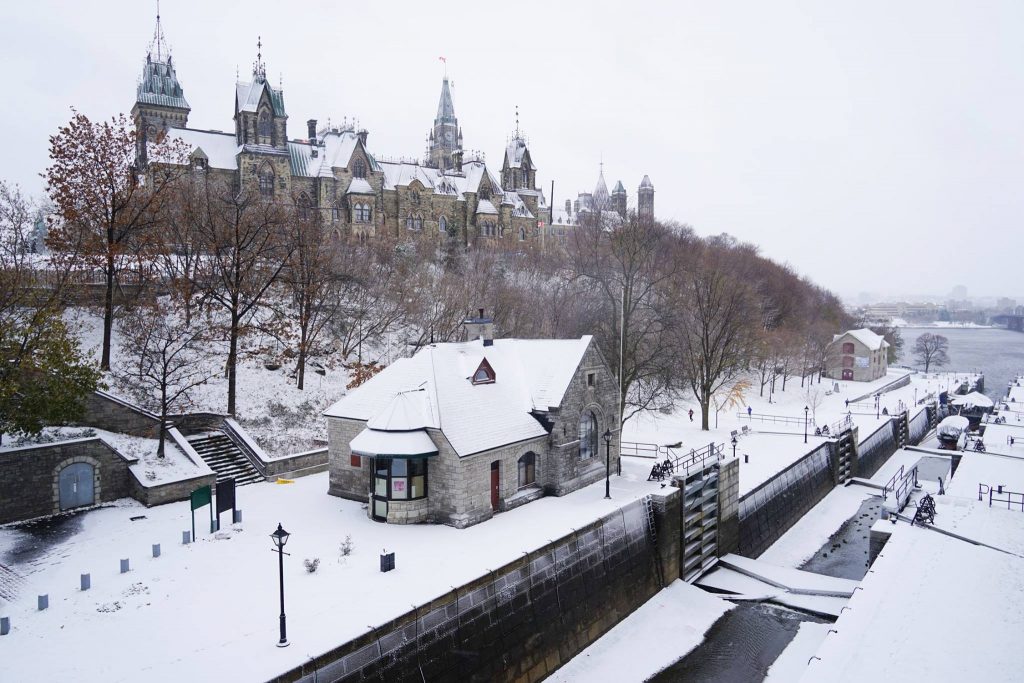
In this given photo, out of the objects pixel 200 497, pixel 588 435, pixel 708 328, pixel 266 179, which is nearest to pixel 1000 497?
pixel 588 435

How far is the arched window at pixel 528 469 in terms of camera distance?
23827mm

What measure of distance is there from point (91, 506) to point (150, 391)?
7.31 meters

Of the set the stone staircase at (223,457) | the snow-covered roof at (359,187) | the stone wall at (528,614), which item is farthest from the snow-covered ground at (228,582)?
the snow-covered roof at (359,187)

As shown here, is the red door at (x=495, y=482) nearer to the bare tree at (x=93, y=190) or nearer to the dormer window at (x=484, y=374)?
the dormer window at (x=484, y=374)

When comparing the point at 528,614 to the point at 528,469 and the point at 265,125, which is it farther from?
the point at 265,125

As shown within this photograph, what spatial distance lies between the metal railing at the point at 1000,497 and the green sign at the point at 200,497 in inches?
1159

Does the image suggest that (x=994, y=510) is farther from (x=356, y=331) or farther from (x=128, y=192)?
(x=128, y=192)

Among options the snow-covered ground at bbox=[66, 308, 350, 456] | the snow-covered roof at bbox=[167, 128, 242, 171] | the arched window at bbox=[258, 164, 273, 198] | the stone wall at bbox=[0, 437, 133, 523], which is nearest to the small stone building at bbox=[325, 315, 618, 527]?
the snow-covered ground at bbox=[66, 308, 350, 456]

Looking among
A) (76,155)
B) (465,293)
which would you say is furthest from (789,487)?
(76,155)

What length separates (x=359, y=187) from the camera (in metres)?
65.1

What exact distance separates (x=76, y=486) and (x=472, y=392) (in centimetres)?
1305

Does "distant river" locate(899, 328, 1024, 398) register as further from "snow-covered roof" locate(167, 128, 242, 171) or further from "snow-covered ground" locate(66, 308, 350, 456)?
"snow-covered roof" locate(167, 128, 242, 171)

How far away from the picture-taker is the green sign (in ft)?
63.9

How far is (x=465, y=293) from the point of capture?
4231 centimetres
